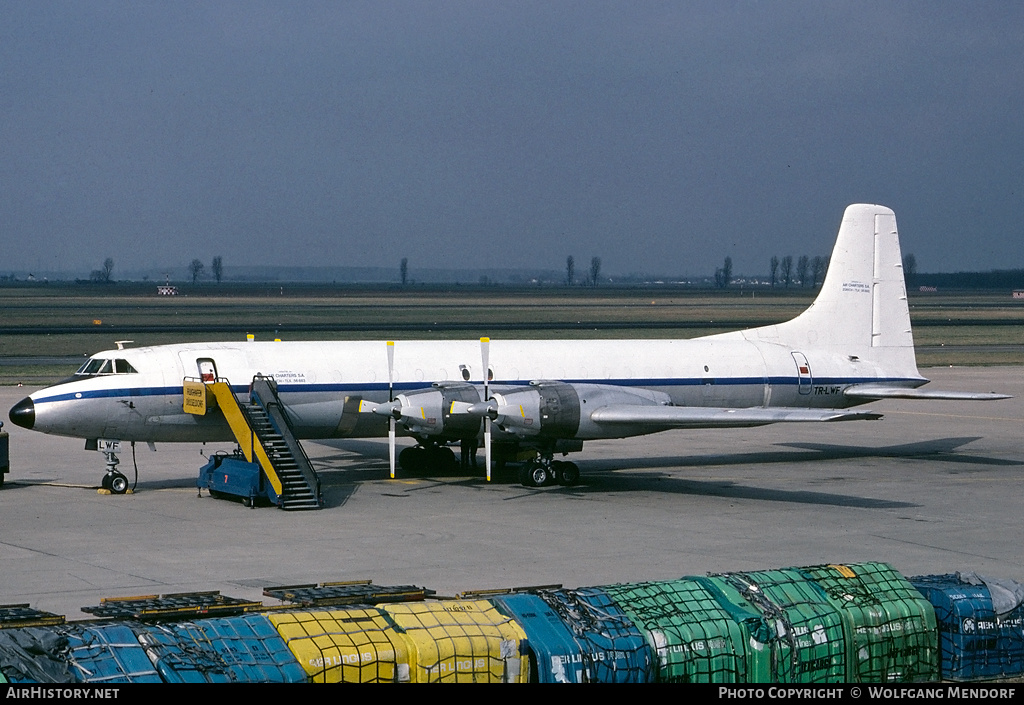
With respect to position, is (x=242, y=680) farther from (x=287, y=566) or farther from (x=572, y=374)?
(x=572, y=374)

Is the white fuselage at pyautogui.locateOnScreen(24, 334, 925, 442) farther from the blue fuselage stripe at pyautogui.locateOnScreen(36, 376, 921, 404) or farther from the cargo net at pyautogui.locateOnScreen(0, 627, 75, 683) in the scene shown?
the cargo net at pyautogui.locateOnScreen(0, 627, 75, 683)

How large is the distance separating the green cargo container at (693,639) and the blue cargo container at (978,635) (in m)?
2.53

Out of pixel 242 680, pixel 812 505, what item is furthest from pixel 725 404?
pixel 242 680

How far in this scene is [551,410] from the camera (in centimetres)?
2870

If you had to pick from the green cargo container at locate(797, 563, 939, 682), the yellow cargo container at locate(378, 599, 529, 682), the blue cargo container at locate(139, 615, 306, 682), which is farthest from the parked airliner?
the blue cargo container at locate(139, 615, 306, 682)

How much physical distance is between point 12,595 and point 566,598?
946 cm

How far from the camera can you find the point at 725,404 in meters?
33.6

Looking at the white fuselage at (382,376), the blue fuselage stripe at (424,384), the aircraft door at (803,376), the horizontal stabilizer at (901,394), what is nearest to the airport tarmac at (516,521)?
the white fuselage at (382,376)

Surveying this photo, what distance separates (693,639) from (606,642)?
3.26ft

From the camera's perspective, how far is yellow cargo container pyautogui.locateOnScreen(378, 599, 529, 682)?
12172mm

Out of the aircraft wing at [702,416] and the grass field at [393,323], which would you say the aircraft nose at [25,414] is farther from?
the grass field at [393,323]

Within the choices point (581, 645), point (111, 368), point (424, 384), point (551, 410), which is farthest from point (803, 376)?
point (581, 645)

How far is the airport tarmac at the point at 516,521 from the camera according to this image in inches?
794
